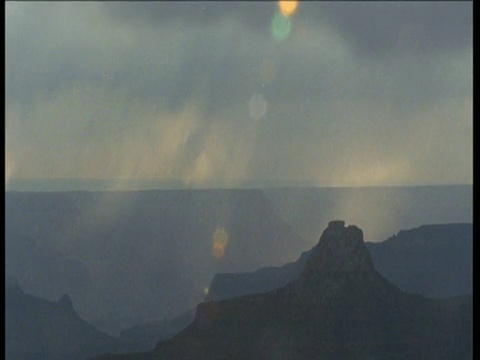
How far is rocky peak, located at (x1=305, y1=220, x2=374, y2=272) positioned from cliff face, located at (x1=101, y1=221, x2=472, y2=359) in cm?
14

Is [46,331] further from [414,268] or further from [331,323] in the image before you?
[414,268]

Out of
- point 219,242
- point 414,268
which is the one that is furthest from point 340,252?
point 219,242

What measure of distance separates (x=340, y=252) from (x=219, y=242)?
27.0 m

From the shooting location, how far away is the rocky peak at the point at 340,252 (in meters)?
90.9

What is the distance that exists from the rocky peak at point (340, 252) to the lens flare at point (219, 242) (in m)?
20.0

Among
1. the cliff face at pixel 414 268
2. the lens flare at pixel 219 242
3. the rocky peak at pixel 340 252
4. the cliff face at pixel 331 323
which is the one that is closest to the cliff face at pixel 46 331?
the cliff face at pixel 331 323

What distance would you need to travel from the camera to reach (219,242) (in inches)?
4422

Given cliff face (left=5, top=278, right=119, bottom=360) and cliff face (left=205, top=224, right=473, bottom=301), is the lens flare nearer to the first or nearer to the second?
cliff face (left=205, top=224, right=473, bottom=301)

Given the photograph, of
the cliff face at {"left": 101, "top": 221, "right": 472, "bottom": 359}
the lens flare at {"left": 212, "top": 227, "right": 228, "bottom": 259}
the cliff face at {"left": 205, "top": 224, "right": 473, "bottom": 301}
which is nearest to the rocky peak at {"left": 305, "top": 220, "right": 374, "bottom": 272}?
the cliff face at {"left": 101, "top": 221, "right": 472, "bottom": 359}

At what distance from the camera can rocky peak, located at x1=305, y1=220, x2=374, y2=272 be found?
90875 mm

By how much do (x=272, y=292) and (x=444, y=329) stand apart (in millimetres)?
23630

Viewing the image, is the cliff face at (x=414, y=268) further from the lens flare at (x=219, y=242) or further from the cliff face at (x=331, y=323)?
the cliff face at (x=331, y=323)
